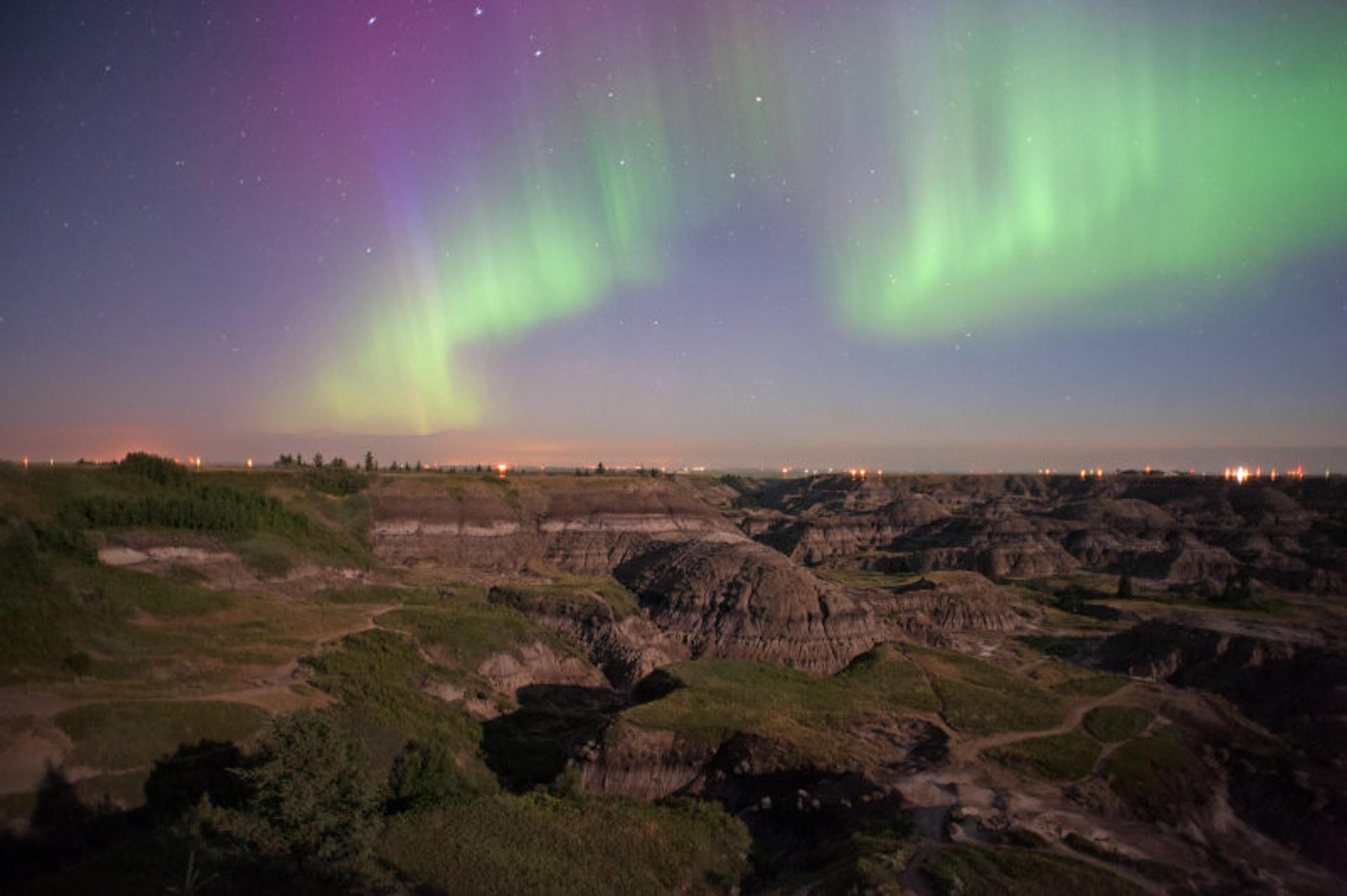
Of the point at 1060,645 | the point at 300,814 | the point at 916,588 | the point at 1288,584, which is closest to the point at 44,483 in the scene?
the point at 300,814

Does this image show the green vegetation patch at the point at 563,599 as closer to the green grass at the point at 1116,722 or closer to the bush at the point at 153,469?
the bush at the point at 153,469

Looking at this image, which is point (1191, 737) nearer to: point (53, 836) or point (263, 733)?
point (263, 733)

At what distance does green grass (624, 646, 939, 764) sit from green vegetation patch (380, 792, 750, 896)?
679cm

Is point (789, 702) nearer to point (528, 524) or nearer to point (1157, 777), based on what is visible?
point (1157, 777)

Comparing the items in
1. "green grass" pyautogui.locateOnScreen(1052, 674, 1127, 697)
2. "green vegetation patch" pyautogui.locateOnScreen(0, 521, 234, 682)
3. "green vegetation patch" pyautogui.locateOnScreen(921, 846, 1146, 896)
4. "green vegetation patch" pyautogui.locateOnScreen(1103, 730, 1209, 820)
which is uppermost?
"green vegetation patch" pyautogui.locateOnScreen(0, 521, 234, 682)

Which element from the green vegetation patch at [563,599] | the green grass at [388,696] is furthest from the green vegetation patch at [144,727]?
the green vegetation patch at [563,599]

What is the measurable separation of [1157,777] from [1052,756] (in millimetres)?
4889

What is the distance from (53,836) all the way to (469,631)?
28.5 metres

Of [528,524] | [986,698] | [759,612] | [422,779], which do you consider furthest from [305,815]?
[528,524]

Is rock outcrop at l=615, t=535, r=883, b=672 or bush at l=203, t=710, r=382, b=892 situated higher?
bush at l=203, t=710, r=382, b=892

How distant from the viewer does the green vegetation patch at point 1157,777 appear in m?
32.0

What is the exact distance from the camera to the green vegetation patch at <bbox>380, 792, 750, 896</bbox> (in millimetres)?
22964

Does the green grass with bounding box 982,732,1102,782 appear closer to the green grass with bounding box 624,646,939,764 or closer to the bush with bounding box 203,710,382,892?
the green grass with bounding box 624,646,939,764

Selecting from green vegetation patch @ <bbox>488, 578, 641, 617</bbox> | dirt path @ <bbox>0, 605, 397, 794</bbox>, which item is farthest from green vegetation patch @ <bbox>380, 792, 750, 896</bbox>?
green vegetation patch @ <bbox>488, 578, 641, 617</bbox>
